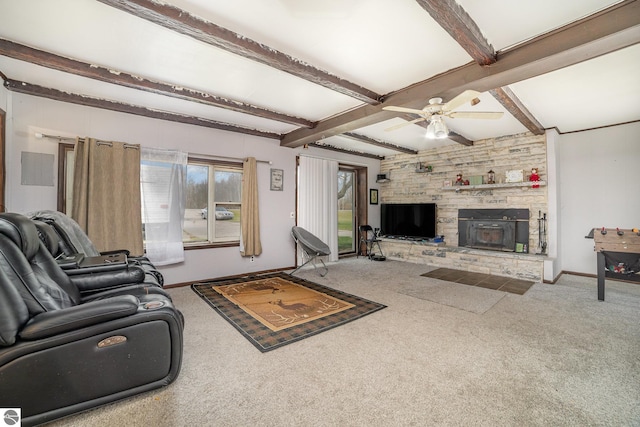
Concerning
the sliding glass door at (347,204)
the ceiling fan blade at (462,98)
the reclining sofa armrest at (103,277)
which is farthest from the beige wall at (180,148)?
the ceiling fan blade at (462,98)

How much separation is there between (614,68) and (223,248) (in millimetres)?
5349

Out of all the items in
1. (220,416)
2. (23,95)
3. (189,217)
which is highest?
(23,95)

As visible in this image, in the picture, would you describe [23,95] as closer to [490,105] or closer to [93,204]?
[93,204]

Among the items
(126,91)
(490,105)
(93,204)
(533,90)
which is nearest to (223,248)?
(93,204)

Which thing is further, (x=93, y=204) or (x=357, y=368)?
(x=93, y=204)

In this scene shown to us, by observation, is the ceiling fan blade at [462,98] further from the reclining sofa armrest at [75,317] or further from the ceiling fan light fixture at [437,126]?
the reclining sofa armrest at [75,317]

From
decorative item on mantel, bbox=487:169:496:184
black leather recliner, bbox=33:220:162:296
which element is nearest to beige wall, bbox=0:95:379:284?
black leather recliner, bbox=33:220:162:296

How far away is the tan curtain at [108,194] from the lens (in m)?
3.31

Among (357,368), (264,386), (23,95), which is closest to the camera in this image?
(264,386)

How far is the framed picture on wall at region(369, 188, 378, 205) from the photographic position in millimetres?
6832

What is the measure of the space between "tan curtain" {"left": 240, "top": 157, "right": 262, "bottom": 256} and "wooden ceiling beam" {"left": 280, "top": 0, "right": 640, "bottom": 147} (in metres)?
2.51

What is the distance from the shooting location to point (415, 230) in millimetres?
6219

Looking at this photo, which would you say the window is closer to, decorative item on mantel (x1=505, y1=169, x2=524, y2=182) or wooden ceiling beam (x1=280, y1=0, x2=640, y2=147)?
wooden ceiling beam (x1=280, y1=0, x2=640, y2=147)

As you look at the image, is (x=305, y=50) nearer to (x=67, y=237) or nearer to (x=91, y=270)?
(x=91, y=270)
